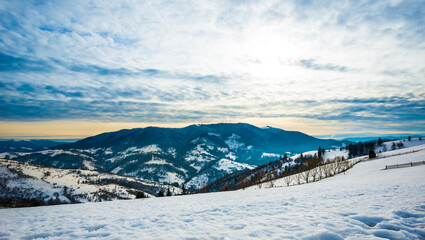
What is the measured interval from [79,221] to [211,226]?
10.8m

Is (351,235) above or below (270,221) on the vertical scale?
above

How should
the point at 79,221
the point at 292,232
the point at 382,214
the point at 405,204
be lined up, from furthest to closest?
the point at 79,221 → the point at 405,204 → the point at 382,214 → the point at 292,232

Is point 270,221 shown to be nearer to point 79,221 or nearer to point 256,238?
point 256,238

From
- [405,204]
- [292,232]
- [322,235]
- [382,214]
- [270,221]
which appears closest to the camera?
[322,235]

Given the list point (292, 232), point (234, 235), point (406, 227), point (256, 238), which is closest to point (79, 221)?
point (234, 235)

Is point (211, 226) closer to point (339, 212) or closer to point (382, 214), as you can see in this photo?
point (339, 212)

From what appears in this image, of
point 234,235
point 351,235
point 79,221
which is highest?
point 351,235

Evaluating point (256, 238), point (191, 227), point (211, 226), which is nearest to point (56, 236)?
point (191, 227)

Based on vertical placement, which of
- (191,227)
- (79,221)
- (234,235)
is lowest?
(79,221)

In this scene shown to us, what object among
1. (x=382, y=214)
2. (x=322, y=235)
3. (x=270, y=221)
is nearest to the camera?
(x=322, y=235)

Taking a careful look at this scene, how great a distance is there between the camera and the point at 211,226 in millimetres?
11156

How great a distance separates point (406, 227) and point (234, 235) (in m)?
7.73

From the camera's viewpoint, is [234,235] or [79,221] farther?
[79,221]

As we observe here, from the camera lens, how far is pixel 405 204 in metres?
12.0
